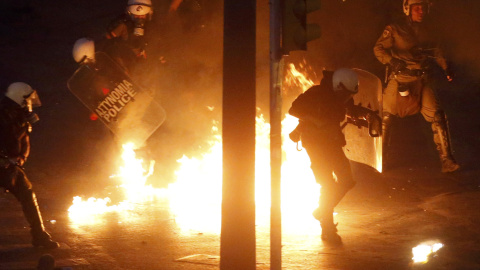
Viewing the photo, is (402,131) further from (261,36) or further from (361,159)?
(361,159)

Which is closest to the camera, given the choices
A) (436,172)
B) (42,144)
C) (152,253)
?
(152,253)

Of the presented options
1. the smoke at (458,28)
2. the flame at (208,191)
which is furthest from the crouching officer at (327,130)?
the smoke at (458,28)

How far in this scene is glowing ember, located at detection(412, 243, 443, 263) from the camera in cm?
741

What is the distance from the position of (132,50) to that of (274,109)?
6780 mm

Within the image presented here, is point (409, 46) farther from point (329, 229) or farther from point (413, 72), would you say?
point (329, 229)

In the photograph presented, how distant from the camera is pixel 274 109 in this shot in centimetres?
614

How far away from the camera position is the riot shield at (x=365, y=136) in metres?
A: 9.74

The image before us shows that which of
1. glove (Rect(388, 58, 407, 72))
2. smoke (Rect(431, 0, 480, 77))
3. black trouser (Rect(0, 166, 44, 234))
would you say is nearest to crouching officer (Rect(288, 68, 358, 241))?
black trouser (Rect(0, 166, 44, 234))

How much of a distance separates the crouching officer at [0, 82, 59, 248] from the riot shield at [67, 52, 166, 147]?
398cm

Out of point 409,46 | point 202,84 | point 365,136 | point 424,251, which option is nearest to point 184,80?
point 202,84

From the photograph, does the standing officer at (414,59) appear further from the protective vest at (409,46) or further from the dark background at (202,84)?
the dark background at (202,84)

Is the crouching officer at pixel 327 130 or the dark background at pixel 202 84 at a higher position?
the dark background at pixel 202 84

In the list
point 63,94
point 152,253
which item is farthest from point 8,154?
point 63,94

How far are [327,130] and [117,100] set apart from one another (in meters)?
4.62
